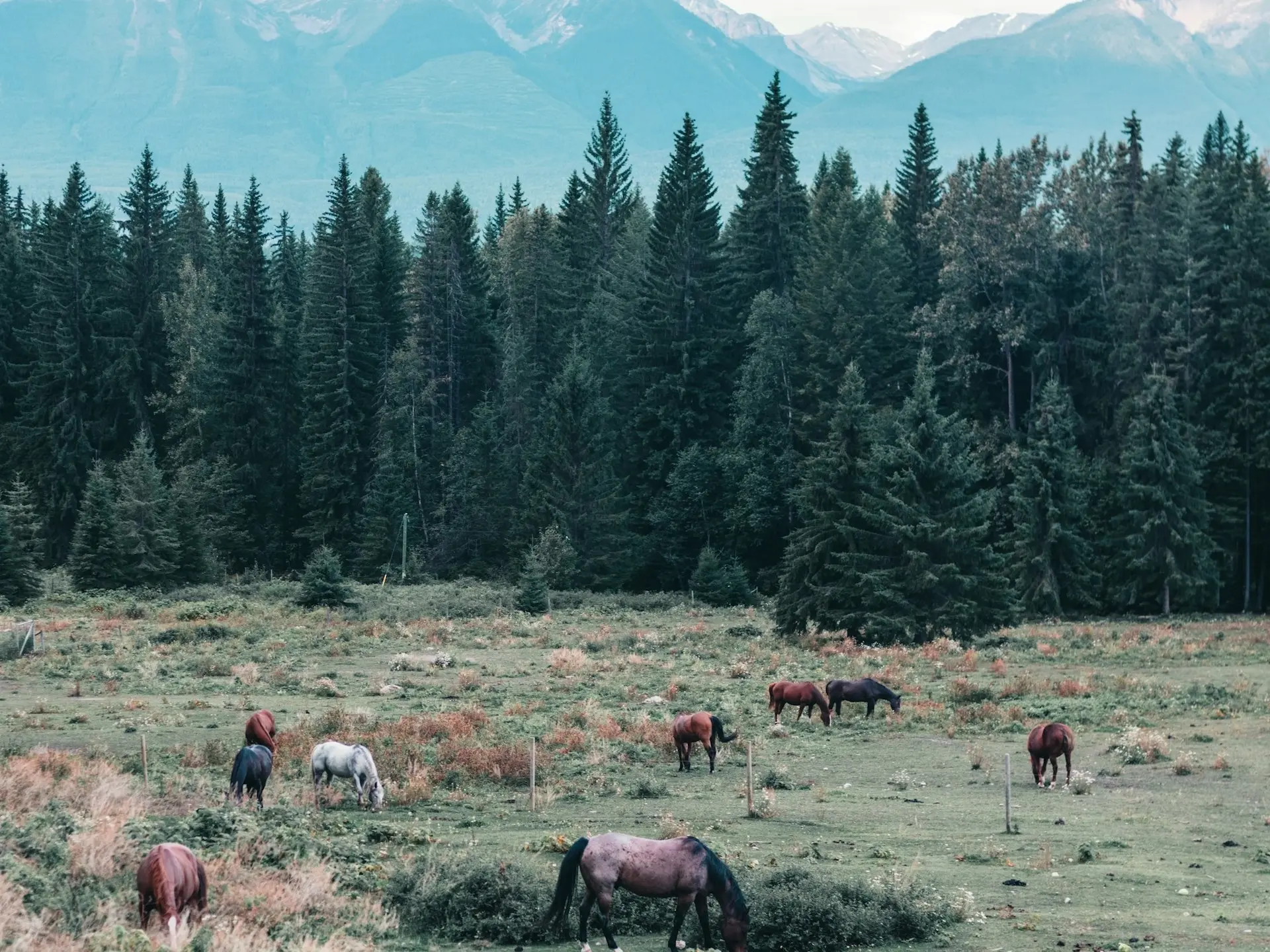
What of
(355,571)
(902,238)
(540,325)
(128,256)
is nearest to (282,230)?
(128,256)

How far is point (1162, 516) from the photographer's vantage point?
65.2 m

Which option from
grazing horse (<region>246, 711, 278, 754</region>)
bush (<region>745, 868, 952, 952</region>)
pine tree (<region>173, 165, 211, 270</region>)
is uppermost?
pine tree (<region>173, 165, 211, 270</region>)

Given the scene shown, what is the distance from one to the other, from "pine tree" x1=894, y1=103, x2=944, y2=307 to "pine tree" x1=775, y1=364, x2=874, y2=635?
1080 inches

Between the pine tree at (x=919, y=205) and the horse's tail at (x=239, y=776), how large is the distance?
64.3 metres

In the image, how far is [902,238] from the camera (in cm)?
8738

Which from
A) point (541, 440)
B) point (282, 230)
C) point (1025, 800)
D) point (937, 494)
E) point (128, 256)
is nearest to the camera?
point (1025, 800)

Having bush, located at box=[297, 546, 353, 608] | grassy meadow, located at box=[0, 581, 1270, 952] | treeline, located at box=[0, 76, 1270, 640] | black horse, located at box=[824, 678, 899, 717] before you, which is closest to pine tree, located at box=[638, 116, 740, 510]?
treeline, located at box=[0, 76, 1270, 640]

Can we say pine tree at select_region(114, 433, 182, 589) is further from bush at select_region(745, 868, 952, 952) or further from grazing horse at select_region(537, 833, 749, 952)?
bush at select_region(745, 868, 952, 952)

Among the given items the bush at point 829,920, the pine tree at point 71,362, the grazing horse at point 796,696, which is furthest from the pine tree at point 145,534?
the bush at point 829,920

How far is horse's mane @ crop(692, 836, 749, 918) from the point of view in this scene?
15.1m

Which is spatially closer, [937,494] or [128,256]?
[937,494]

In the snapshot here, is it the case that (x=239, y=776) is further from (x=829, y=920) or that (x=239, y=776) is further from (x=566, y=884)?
(x=829, y=920)

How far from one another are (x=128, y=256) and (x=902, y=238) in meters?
51.0

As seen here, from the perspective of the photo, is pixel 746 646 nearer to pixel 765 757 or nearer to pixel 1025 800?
pixel 765 757
